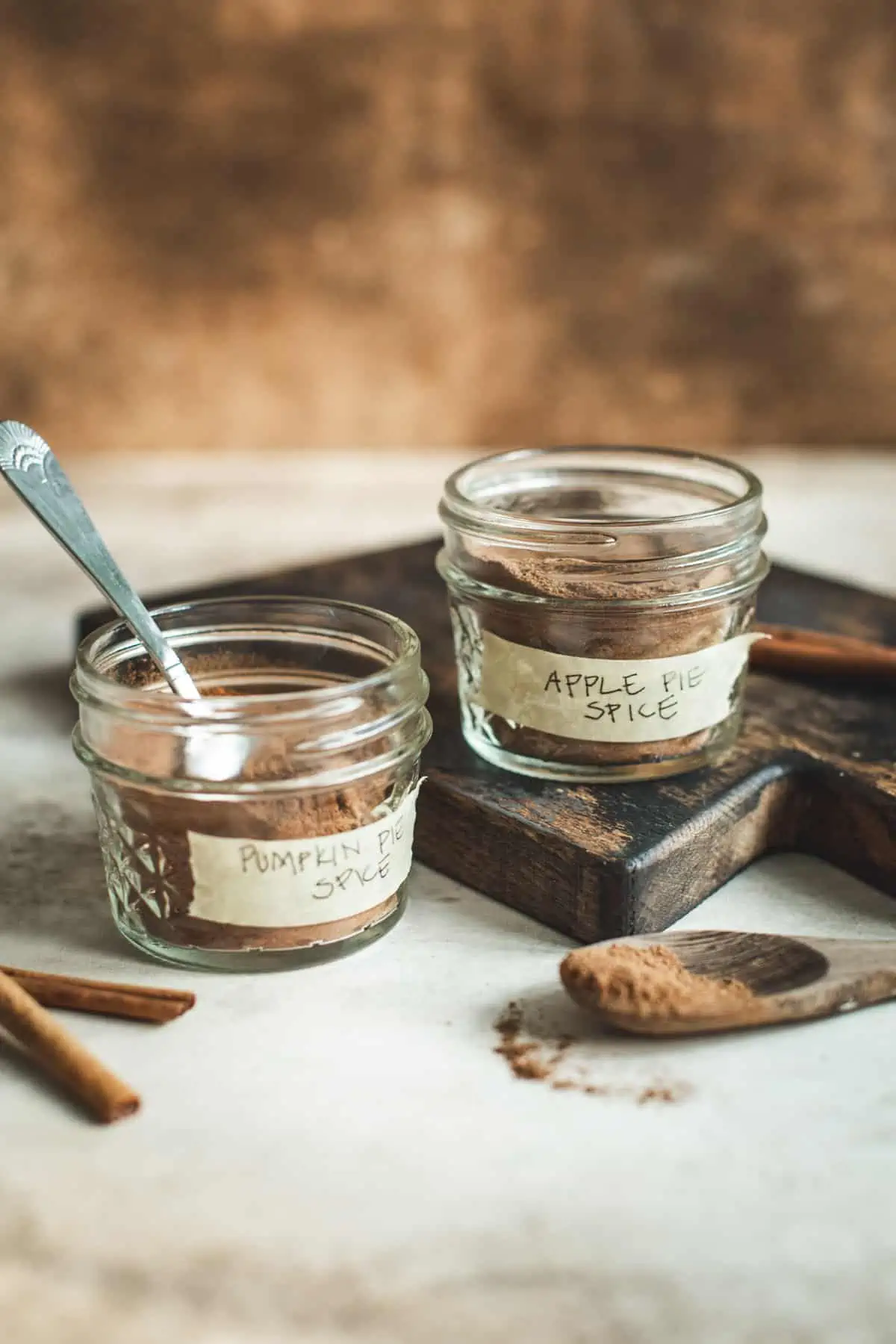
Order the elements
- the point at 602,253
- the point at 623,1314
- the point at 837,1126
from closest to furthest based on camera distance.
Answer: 1. the point at 623,1314
2. the point at 837,1126
3. the point at 602,253

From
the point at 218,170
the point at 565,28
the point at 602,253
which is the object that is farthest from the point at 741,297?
the point at 218,170

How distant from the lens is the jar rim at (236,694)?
742 millimetres

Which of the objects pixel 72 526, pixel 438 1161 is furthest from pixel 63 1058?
pixel 72 526

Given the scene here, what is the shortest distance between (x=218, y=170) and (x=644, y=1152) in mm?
1651

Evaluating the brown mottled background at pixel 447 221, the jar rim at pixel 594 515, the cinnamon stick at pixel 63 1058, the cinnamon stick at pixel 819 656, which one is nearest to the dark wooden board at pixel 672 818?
the cinnamon stick at pixel 819 656

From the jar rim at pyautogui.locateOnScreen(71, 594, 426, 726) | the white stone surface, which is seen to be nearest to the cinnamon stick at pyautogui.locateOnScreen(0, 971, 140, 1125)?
the white stone surface

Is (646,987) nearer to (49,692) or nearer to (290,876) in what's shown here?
(290,876)

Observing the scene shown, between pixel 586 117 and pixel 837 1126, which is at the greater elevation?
pixel 586 117

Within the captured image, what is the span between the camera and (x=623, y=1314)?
56cm

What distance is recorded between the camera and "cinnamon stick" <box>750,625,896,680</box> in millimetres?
1062

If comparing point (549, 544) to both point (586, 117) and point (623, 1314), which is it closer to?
point (623, 1314)

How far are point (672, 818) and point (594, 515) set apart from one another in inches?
12.1

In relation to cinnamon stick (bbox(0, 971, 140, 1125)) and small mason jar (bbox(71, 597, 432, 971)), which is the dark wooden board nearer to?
small mason jar (bbox(71, 597, 432, 971))

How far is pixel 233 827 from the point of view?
747 millimetres
